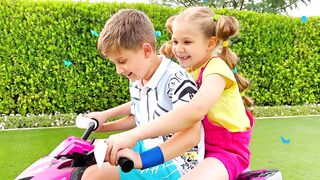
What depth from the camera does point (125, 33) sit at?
1969mm

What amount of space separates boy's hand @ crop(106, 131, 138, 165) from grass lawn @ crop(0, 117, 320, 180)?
3.44m

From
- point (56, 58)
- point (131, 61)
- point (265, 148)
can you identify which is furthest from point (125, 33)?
point (56, 58)

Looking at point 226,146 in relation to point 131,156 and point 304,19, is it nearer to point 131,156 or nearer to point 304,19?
point 131,156

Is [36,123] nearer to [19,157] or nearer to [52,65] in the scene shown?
[52,65]

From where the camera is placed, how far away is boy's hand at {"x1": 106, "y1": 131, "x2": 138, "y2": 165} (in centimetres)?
176

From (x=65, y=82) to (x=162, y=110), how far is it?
6.86 meters

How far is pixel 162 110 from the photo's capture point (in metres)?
2.12

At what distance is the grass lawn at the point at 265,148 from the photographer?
532 cm

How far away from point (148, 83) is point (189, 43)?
1.39 ft

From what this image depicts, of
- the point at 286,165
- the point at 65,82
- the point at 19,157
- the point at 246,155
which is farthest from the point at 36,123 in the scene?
the point at 246,155

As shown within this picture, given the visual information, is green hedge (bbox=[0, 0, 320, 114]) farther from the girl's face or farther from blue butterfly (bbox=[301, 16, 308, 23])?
the girl's face

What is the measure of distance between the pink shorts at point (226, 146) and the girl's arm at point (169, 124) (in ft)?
0.80

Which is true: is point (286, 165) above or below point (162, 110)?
below

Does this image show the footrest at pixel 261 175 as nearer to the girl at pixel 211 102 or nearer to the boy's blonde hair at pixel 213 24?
the girl at pixel 211 102
